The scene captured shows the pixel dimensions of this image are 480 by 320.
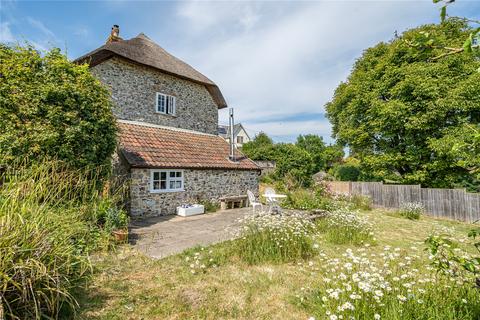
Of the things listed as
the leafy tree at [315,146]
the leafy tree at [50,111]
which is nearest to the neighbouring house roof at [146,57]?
the leafy tree at [50,111]

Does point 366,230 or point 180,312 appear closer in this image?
point 180,312

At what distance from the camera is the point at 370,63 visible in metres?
18.3

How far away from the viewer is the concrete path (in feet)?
19.4

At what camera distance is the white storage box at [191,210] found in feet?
33.0

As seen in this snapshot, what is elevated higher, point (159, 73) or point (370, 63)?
point (370, 63)

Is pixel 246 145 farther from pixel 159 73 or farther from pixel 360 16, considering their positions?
pixel 360 16

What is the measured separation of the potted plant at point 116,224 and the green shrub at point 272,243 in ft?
9.22

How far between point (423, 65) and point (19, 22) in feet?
62.5

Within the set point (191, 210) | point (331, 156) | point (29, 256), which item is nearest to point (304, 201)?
point (191, 210)

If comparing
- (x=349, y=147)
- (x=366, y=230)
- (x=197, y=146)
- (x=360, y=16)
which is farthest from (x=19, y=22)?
(x=349, y=147)

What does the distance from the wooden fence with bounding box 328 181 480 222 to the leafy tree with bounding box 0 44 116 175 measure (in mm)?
15310

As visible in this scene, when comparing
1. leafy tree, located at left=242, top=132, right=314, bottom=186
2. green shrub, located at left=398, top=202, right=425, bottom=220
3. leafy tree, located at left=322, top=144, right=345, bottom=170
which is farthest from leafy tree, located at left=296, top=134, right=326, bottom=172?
green shrub, located at left=398, top=202, right=425, bottom=220

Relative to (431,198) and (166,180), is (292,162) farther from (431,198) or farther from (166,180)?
(166,180)

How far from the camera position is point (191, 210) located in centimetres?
1032
